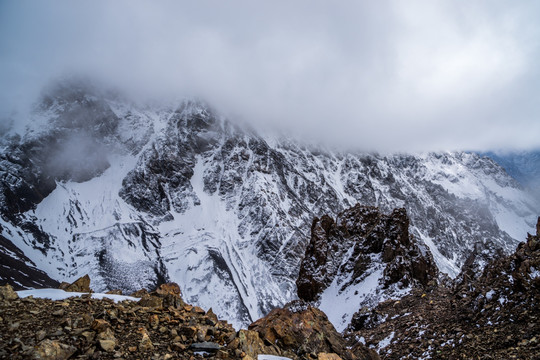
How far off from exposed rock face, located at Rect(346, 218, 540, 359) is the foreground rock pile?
229 inches

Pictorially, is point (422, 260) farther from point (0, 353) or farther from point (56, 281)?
point (56, 281)

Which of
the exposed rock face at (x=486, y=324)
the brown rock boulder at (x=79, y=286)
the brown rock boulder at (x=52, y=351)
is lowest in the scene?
the exposed rock face at (x=486, y=324)

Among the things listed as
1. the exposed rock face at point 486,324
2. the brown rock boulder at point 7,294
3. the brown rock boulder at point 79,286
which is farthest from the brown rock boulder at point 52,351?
the exposed rock face at point 486,324

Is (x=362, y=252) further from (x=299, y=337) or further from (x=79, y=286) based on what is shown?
(x=79, y=286)

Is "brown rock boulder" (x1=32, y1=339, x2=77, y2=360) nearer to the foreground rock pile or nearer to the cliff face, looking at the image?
the foreground rock pile

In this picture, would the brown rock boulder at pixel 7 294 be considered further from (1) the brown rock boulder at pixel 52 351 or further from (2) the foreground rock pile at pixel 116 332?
(1) the brown rock boulder at pixel 52 351

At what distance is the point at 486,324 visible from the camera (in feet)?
42.9

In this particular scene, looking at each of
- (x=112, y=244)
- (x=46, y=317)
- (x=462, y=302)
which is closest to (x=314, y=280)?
(x=462, y=302)

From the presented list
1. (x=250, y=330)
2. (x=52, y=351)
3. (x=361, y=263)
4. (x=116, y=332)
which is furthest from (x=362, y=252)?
(x=52, y=351)

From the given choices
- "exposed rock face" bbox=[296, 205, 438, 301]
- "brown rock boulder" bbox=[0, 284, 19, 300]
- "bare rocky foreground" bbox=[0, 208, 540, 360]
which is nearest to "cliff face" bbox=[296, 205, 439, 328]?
"exposed rock face" bbox=[296, 205, 438, 301]

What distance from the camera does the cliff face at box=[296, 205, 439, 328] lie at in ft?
126

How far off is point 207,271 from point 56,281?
2882 inches

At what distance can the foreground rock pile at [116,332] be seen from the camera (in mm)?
7414

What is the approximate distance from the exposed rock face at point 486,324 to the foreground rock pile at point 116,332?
5806 millimetres
